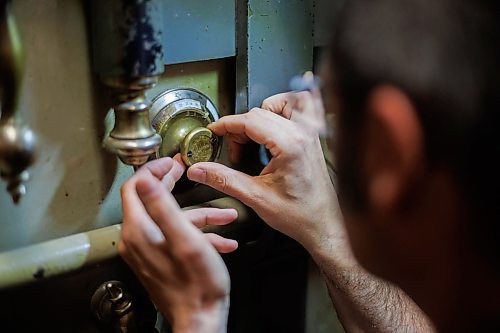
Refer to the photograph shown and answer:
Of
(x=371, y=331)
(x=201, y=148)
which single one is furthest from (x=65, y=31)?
Answer: (x=371, y=331)

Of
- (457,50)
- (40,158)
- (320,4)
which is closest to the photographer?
(457,50)

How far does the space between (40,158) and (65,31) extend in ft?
0.48

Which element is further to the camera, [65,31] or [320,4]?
[320,4]

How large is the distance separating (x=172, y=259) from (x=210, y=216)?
174mm

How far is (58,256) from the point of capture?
2.61 ft

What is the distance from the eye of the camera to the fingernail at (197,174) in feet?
2.91

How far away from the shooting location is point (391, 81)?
581mm

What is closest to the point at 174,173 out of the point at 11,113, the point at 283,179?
the point at 283,179

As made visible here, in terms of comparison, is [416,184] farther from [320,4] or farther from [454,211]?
[320,4]

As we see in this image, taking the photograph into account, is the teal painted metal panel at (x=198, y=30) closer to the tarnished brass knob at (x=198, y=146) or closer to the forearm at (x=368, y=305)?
the tarnished brass knob at (x=198, y=146)

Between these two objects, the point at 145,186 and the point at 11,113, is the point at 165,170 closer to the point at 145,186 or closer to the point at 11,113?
the point at 145,186

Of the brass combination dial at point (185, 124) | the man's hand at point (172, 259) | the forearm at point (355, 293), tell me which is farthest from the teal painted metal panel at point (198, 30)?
the forearm at point (355, 293)

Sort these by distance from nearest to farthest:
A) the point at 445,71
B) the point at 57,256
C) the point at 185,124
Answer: the point at 445,71
the point at 57,256
the point at 185,124

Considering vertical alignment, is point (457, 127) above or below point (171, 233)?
above
